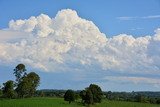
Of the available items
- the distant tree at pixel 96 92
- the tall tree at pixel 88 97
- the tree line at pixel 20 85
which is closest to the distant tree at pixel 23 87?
the tree line at pixel 20 85

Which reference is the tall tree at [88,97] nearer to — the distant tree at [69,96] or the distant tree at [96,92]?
the distant tree at [96,92]

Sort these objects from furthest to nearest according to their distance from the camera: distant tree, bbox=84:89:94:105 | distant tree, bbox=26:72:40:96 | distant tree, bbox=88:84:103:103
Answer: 1. distant tree, bbox=26:72:40:96
2. distant tree, bbox=88:84:103:103
3. distant tree, bbox=84:89:94:105

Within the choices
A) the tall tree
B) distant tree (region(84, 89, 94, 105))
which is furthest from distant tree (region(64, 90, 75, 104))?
the tall tree

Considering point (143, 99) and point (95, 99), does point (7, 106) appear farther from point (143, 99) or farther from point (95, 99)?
point (143, 99)

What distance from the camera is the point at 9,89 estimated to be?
4673 inches

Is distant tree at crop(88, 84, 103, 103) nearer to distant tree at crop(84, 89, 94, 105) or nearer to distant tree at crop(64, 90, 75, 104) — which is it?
distant tree at crop(84, 89, 94, 105)

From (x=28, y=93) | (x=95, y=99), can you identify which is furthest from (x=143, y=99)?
(x=95, y=99)

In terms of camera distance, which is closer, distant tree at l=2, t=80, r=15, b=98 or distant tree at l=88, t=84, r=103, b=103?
distant tree at l=88, t=84, r=103, b=103

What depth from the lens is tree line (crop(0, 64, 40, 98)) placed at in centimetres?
11831

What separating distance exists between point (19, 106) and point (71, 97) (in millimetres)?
21826

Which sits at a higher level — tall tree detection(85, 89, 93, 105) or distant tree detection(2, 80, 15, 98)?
distant tree detection(2, 80, 15, 98)

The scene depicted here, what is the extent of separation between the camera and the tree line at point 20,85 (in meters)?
118

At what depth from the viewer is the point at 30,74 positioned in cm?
12294

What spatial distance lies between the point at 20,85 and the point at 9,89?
3114 millimetres
